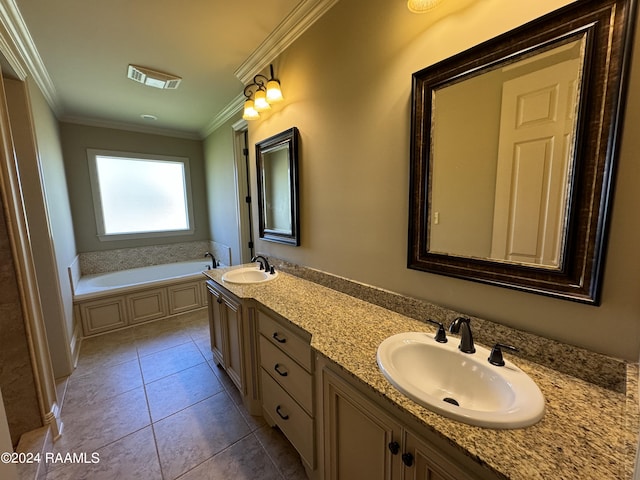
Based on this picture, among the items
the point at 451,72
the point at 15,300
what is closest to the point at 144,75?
the point at 15,300

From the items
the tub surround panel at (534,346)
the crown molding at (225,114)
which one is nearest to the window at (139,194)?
the crown molding at (225,114)

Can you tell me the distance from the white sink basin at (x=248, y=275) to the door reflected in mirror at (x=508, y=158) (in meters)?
1.35

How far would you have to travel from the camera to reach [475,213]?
1.06 m

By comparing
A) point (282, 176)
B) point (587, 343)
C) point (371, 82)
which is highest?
point (371, 82)

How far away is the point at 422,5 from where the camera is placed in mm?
1030

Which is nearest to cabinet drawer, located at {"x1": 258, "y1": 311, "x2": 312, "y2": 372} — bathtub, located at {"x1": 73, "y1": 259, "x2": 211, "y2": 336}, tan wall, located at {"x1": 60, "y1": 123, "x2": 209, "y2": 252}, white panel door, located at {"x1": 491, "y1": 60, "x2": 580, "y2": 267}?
white panel door, located at {"x1": 491, "y1": 60, "x2": 580, "y2": 267}

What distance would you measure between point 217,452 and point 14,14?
9.11 feet

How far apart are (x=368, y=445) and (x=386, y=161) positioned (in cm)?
122

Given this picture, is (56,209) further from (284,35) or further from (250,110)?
(284,35)

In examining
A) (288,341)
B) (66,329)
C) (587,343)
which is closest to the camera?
(587,343)

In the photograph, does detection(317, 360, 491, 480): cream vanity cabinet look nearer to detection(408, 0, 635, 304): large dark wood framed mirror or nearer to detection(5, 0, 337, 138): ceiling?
detection(408, 0, 635, 304): large dark wood framed mirror

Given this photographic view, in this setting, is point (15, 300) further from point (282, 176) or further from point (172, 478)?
point (282, 176)

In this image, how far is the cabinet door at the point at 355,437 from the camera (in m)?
0.81

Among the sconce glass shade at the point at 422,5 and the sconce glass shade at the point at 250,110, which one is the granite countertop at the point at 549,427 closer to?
the sconce glass shade at the point at 422,5
